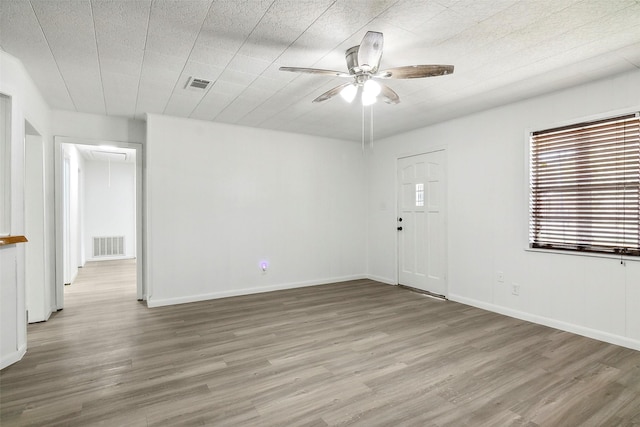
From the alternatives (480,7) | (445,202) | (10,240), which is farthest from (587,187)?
(10,240)

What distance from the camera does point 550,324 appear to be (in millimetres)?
3566

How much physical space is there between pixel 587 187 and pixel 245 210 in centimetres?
414

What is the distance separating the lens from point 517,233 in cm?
389

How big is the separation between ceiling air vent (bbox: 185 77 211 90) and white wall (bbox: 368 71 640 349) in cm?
319

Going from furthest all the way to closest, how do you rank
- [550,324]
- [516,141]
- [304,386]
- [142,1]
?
[516,141] → [550,324] → [304,386] → [142,1]

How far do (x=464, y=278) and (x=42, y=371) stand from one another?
450cm

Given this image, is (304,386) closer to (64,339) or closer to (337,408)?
(337,408)

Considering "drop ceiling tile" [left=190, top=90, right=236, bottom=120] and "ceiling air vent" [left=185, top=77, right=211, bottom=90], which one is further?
"drop ceiling tile" [left=190, top=90, right=236, bottom=120]

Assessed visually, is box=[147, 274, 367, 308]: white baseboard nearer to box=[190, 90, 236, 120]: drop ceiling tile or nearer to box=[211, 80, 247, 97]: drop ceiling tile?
box=[190, 90, 236, 120]: drop ceiling tile

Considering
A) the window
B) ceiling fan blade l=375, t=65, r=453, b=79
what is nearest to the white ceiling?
ceiling fan blade l=375, t=65, r=453, b=79

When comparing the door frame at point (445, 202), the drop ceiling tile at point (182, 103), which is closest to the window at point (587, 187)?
the door frame at point (445, 202)

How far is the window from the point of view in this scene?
304cm

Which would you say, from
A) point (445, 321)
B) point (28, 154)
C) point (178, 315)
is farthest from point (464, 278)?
point (28, 154)

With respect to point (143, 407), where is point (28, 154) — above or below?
above
